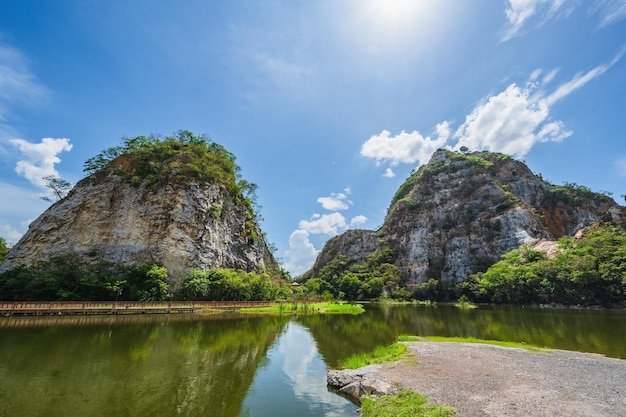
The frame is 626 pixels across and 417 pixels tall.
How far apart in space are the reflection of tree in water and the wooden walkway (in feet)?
33.9

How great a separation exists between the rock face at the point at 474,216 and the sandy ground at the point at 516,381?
76.8 m

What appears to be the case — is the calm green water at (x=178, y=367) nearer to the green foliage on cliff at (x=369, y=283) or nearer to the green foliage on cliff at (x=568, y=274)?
the green foliage on cliff at (x=568, y=274)

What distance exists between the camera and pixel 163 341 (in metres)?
18.8

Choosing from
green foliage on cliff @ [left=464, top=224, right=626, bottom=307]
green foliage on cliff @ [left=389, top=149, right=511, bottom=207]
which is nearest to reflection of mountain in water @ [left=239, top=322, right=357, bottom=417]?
green foliage on cliff @ [left=464, top=224, right=626, bottom=307]

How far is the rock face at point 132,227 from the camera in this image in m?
42.8

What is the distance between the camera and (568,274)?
54.4 meters

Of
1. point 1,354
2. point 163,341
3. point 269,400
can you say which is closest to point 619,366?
point 269,400

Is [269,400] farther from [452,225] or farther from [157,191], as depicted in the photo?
[452,225]

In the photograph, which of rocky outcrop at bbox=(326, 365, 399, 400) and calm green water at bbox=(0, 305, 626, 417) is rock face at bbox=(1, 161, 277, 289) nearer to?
calm green water at bbox=(0, 305, 626, 417)

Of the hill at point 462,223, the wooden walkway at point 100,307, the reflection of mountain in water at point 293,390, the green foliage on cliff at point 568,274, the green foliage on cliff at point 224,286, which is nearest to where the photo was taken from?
the reflection of mountain in water at point 293,390

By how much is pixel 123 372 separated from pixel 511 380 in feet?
49.4

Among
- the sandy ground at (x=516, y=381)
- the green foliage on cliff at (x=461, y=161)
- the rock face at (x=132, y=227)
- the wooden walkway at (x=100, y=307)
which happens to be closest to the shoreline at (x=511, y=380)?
the sandy ground at (x=516, y=381)

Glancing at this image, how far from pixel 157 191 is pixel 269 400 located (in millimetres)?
48804

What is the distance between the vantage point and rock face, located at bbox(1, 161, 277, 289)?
42844mm
